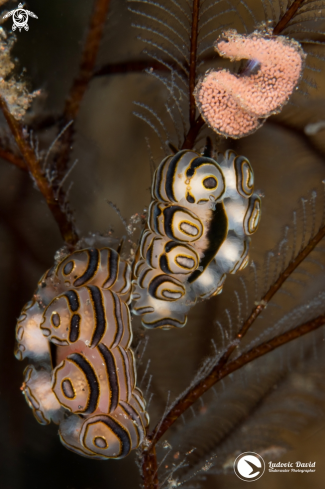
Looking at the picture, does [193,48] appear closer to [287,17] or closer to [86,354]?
[287,17]

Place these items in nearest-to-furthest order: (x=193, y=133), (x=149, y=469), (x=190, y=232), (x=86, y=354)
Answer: (x=86, y=354) < (x=190, y=232) < (x=193, y=133) < (x=149, y=469)

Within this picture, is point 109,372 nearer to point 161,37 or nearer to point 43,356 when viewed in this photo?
point 43,356

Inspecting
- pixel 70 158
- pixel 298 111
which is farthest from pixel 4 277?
pixel 298 111

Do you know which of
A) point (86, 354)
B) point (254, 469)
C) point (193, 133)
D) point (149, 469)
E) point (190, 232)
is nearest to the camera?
point (86, 354)

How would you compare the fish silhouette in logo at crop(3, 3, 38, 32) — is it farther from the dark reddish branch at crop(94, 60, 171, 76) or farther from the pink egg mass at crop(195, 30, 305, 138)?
the pink egg mass at crop(195, 30, 305, 138)

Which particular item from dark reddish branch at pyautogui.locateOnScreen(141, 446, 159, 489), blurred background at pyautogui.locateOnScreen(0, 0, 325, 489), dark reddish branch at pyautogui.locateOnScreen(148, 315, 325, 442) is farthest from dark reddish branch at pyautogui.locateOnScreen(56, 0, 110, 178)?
dark reddish branch at pyautogui.locateOnScreen(141, 446, 159, 489)

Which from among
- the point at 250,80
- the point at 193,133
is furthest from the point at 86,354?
the point at 250,80
